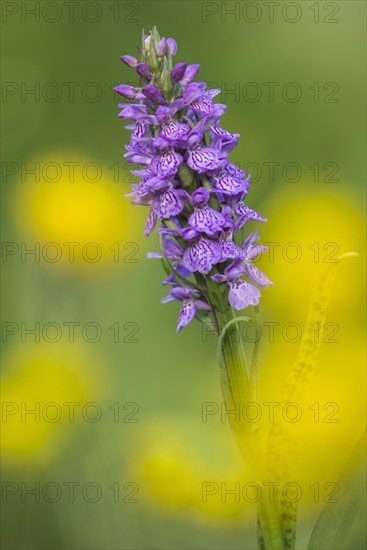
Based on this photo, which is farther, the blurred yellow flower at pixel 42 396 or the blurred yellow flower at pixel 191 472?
the blurred yellow flower at pixel 42 396

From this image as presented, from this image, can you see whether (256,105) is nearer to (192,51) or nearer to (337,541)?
(192,51)

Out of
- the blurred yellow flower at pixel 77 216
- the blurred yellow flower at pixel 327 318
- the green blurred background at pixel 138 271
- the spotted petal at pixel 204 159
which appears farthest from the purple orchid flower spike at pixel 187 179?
the blurred yellow flower at pixel 77 216

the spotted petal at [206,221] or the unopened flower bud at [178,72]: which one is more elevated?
the unopened flower bud at [178,72]

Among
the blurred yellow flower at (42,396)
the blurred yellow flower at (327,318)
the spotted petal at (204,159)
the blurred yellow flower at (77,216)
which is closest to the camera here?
the spotted petal at (204,159)

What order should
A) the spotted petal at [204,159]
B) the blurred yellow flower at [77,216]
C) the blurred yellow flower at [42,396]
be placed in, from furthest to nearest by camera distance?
the blurred yellow flower at [77,216], the blurred yellow flower at [42,396], the spotted petal at [204,159]

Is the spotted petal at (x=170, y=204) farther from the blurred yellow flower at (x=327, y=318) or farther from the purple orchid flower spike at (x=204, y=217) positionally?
the blurred yellow flower at (x=327, y=318)

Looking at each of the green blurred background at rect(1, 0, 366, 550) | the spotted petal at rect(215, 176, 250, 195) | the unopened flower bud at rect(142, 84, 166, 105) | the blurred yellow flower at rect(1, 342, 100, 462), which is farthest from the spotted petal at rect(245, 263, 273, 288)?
the blurred yellow flower at rect(1, 342, 100, 462)

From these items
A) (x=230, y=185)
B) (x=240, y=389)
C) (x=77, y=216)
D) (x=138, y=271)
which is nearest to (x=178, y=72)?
(x=230, y=185)

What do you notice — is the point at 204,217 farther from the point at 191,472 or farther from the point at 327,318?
the point at 327,318
